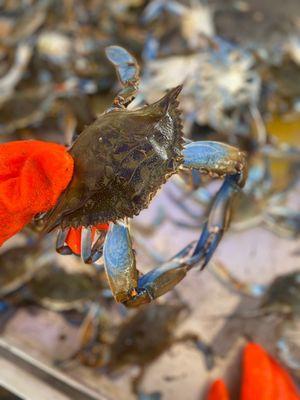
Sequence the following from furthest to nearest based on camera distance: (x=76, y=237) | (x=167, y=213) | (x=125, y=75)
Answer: (x=167, y=213), (x=125, y=75), (x=76, y=237)

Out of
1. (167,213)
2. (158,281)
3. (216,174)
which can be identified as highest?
(216,174)

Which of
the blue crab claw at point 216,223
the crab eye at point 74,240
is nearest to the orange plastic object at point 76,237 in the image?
the crab eye at point 74,240

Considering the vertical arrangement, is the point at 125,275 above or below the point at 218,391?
above

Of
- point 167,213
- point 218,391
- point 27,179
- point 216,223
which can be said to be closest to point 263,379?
point 218,391

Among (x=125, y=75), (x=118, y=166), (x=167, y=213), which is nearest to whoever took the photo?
(x=118, y=166)

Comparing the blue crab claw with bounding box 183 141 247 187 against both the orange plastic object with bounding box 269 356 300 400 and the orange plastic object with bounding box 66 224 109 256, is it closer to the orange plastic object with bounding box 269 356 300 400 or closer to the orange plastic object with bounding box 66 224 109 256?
the orange plastic object with bounding box 66 224 109 256

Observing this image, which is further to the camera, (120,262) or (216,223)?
(216,223)

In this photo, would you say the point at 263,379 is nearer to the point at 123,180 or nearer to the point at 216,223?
the point at 216,223

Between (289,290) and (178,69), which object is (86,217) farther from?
(178,69)
